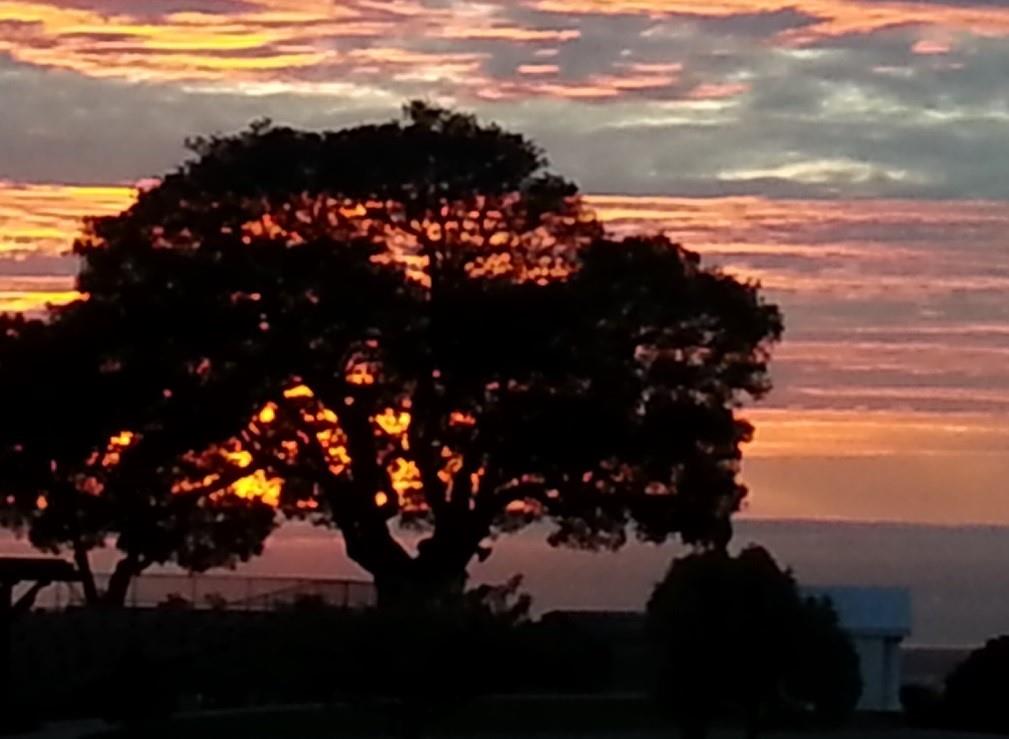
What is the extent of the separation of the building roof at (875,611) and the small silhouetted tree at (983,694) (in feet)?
32.9

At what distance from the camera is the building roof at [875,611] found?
227 ft

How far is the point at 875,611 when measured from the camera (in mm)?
70438

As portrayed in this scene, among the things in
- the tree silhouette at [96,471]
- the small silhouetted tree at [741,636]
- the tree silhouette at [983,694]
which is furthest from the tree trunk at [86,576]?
the small silhouetted tree at [741,636]

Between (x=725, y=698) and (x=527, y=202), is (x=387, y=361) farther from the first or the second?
(x=725, y=698)

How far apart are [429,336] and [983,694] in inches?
568

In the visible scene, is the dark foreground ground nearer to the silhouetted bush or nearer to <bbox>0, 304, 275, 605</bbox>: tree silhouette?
the silhouetted bush

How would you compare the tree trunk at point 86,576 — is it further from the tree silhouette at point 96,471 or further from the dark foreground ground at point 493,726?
the dark foreground ground at point 493,726

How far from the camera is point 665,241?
2562 inches

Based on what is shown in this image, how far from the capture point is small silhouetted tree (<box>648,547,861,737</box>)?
4112 cm

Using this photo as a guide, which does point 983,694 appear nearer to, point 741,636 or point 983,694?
point 983,694

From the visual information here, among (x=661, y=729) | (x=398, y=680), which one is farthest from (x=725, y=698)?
(x=661, y=729)

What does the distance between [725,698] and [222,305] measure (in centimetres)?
2427

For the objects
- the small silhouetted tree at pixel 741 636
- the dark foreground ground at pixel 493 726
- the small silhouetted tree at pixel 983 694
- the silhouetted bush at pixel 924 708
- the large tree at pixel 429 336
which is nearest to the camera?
the small silhouetted tree at pixel 741 636

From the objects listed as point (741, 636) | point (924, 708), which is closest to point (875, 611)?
point (924, 708)
